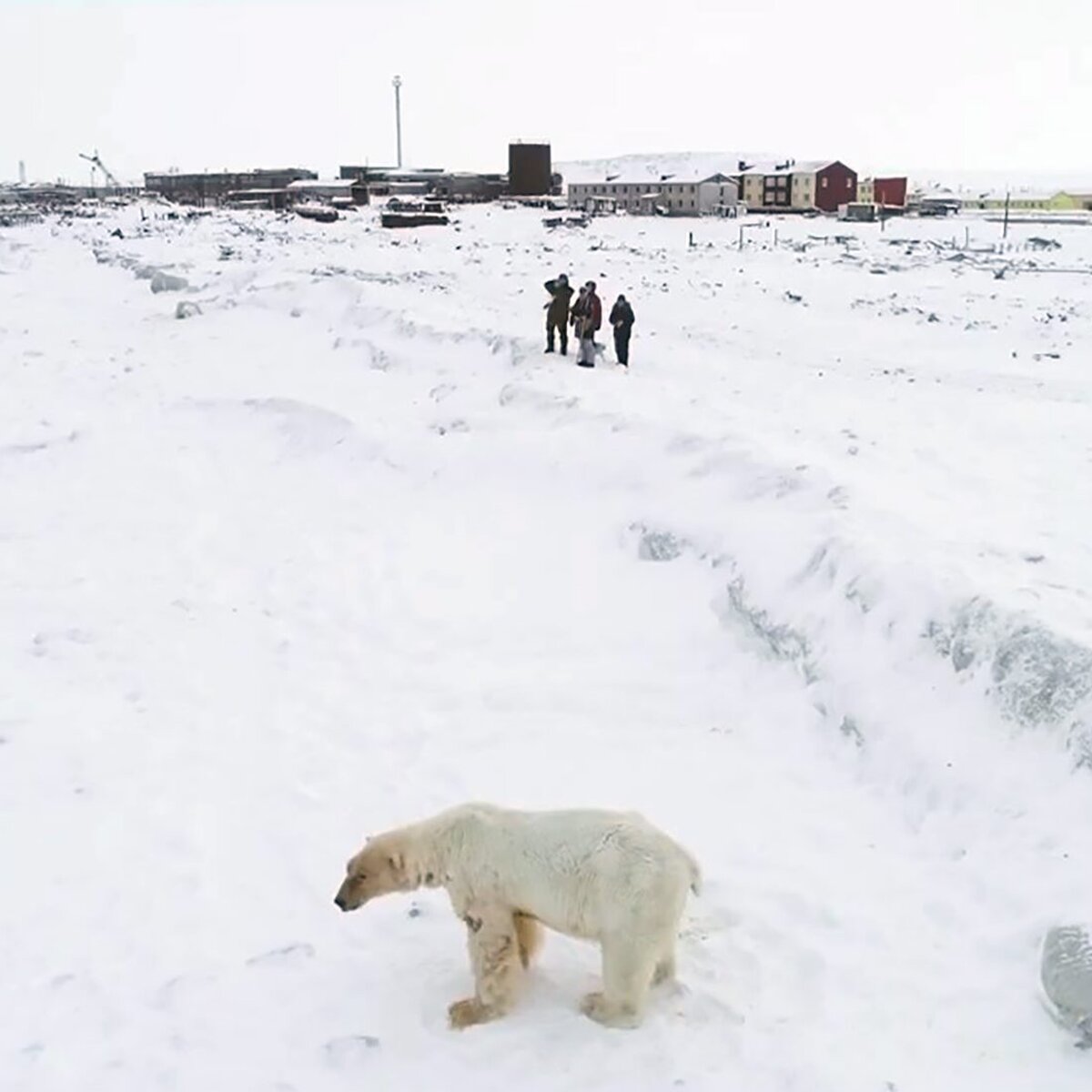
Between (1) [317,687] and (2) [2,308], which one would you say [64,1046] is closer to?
(1) [317,687]

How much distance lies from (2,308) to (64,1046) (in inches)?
1308

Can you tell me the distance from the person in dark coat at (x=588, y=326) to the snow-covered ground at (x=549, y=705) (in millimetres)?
808

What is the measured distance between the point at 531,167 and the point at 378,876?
121 metres

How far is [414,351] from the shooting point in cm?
2203

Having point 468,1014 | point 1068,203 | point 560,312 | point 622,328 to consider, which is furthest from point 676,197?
point 468,1014

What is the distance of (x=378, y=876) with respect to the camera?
225 inches

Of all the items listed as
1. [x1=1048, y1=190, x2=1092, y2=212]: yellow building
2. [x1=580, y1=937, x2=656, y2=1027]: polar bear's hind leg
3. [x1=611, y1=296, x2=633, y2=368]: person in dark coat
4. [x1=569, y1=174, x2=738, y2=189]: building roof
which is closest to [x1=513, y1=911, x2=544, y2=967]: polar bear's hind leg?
[x1=580, y1=937, x2=656, y2=1027]: polar bear's hind leg

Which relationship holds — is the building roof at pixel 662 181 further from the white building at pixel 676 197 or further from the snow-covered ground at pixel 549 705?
the snow-covered ground at pixel 549 705

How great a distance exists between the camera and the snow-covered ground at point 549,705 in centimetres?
551

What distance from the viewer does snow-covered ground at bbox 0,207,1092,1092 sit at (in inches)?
217

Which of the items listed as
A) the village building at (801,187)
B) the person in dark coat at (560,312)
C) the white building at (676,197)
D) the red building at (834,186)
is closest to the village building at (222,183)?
the white building at (676,197)

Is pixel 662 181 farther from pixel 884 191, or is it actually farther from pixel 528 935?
pixel 528 935

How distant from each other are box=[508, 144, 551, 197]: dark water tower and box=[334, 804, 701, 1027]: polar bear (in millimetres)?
119663

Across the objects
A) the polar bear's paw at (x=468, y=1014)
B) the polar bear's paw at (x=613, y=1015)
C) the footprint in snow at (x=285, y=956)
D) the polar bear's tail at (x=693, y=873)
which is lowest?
the footprint in snow at (x=285, y=956)
